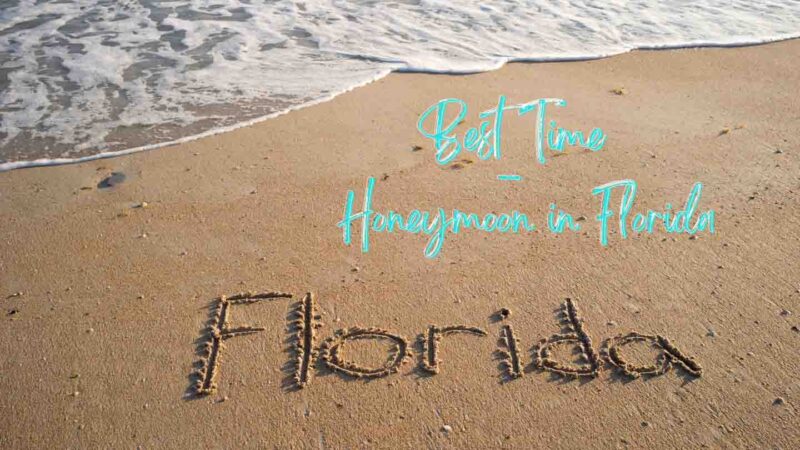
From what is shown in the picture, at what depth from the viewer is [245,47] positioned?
20.1 ft

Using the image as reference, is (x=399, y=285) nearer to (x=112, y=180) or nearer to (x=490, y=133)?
(x=490, y=133)

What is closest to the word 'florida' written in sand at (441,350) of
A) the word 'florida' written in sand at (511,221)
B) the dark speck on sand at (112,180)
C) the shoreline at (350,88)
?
the word 'florida' written in sand at (511,221)

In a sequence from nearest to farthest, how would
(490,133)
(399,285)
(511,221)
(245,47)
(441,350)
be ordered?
(441,350)
(399,285)
(511,221)
(490,133)
(245,47)

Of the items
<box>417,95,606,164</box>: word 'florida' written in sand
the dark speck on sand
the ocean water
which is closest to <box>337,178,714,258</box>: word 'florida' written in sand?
<box>417,95,606,164</box>: word 'florida' written in sand

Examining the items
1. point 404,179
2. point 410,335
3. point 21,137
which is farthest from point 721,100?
point 21,137

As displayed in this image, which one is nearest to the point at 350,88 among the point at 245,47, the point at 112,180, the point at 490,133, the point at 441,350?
the point at 490,133

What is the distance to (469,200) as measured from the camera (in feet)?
12.3

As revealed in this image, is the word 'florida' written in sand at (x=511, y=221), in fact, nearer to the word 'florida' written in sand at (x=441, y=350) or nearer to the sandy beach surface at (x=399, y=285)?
the sandy beach surface at (x=399, y=285)

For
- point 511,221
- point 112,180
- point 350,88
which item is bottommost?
point 112,180

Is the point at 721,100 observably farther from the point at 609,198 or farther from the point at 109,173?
the point at 109,173

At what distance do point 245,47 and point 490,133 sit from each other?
2794 millimetres

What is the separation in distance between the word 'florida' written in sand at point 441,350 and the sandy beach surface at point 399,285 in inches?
1.0

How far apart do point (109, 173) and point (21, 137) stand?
3.12 feet

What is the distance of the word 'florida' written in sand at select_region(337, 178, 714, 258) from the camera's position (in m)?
3.49
